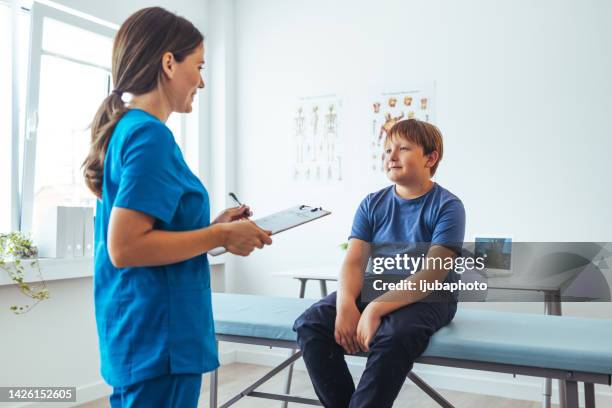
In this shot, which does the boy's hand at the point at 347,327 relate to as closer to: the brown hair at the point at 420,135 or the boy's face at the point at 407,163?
the boy's face at the point at 407,163

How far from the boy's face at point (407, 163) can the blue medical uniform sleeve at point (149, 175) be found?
1.06 meters

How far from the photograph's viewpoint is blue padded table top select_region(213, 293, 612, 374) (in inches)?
58.1

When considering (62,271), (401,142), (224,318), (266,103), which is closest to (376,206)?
(401,142)

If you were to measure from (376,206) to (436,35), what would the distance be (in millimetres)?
1585

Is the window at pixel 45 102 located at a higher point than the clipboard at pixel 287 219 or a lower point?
higher

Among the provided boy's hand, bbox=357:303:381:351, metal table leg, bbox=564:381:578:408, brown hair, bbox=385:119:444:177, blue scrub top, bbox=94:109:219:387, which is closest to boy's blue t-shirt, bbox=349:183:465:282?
brown hair, bbox=385:119:444:177

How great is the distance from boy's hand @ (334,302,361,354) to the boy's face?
455 millimetres

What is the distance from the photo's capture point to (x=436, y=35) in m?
3.15

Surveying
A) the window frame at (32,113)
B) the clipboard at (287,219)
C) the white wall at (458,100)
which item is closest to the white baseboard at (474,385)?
the white wall at (458,100)

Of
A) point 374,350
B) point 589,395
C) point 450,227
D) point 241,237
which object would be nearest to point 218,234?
point 241,237

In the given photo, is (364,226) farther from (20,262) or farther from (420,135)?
(20,262)

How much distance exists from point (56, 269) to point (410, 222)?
166 cm

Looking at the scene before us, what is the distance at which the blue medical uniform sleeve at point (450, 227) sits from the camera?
174 cm

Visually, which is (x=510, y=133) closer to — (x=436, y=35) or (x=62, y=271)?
(x=436, y=35)
